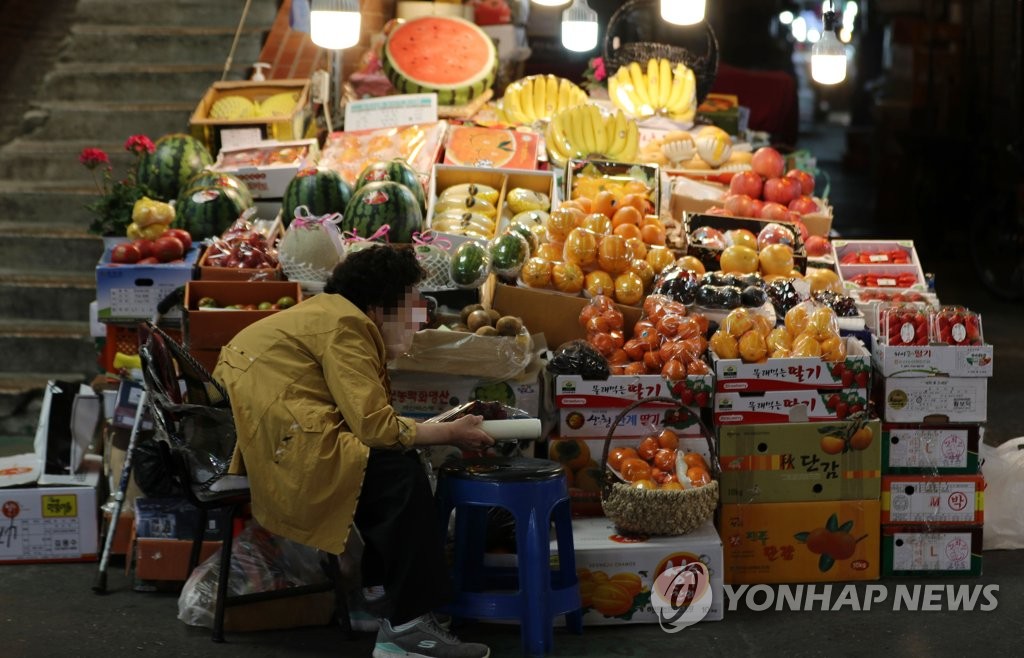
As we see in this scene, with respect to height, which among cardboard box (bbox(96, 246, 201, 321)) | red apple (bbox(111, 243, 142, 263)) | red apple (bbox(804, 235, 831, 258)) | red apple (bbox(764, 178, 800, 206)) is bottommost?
cardboard box (bbox(96, 246, 201, 321))

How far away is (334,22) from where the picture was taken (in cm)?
639

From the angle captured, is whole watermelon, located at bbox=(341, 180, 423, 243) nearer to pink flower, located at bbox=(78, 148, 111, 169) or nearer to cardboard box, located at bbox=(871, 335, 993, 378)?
pink flower, located at bbox=(78, 148, 111, 169)

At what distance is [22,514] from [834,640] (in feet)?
10.3

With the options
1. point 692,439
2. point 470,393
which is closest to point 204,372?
point 470,393

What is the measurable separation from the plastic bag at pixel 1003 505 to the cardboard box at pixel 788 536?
0.70m

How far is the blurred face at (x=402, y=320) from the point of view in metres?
4.29

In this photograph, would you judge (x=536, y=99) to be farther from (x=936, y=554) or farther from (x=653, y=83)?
(x=936, y=554)

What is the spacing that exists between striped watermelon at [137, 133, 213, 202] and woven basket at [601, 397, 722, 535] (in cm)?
302

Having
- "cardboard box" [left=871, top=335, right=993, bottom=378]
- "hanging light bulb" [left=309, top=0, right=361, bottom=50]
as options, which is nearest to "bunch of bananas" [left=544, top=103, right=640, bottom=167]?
"hanging light bulb" [left=309, top=0, right=361, bottom=50]

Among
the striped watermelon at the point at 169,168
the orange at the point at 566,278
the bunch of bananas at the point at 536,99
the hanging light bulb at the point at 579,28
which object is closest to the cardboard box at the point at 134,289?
the striped watermelon at the point at 169,168

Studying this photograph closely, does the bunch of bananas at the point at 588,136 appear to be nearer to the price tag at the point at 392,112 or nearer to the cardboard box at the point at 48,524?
the price tag at the point at 392,112

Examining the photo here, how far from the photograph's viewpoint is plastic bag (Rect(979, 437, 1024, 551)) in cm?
536

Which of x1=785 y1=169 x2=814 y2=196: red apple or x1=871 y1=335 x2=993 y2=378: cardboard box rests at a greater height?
x1=785 y1=169 x2=814 y2=196: red apple

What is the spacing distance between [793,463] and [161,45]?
5707mm
